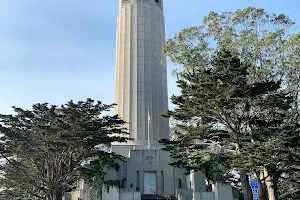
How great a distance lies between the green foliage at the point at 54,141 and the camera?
751 inches

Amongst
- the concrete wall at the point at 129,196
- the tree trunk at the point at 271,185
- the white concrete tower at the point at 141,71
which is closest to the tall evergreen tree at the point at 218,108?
the tree trunk at the point at 271,185

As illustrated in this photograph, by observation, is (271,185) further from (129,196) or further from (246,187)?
(129,196)

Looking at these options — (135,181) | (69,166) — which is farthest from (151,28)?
(69,166)

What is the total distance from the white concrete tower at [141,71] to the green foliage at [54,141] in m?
8.39

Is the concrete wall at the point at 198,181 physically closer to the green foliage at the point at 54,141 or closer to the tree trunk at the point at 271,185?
the green foliage at the point at 54,141

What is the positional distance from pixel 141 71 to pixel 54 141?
14623 millimetres

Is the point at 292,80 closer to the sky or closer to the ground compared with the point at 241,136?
closer to the sky

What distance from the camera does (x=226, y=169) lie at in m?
17.8

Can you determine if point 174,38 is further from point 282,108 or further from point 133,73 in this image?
point 133,73

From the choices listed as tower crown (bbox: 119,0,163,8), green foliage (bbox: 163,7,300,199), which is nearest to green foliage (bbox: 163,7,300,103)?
green foliage (bbox: 163,7,300,199)

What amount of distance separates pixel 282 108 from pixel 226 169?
4.47m

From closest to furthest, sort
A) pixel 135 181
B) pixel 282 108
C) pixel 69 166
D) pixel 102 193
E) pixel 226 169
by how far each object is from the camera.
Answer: pixel 282 108 → pixel 226 169 → pixel 69 166 → pixel 102 193 → pixel 135 181

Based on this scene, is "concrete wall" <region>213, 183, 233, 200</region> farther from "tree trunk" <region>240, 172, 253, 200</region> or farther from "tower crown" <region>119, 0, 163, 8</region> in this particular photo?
"tower crown" <region>119, 0, 163, 8</region>

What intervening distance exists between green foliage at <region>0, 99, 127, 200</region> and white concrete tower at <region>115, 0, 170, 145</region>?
8.39 meters
